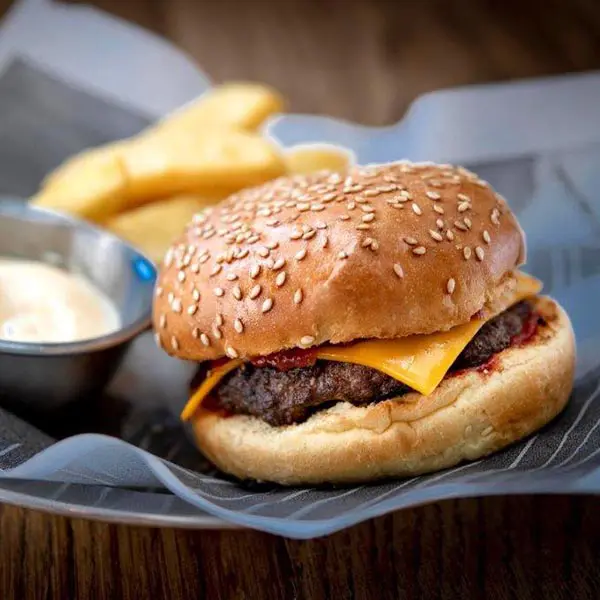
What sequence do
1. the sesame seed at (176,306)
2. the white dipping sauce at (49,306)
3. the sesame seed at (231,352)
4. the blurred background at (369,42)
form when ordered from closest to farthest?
the sesame seed at (231,352) → the sesame seed at (176,306) → the white dipping sauce at (49,306) → the blurred background at (369,42)

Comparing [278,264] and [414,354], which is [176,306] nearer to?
[278,264]

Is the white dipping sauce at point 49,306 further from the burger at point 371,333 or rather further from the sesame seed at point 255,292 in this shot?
the sesame seed at point 255,292

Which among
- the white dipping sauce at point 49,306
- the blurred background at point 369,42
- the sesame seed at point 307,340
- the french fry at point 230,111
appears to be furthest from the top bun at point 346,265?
the blurred background at point 369,42

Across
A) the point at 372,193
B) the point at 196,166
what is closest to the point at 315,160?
the point at 196,166

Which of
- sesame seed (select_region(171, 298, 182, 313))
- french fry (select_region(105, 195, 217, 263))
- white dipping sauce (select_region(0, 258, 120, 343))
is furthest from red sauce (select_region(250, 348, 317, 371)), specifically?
french fry (select_region(105, 195, 217, 263))

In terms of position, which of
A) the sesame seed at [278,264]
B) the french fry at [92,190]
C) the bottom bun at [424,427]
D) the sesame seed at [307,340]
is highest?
the sesame seed at [278,264]

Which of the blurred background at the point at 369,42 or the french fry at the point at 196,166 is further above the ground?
the french fry at the point at 196,166

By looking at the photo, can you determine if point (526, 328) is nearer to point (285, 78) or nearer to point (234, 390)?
point (234, 390)
